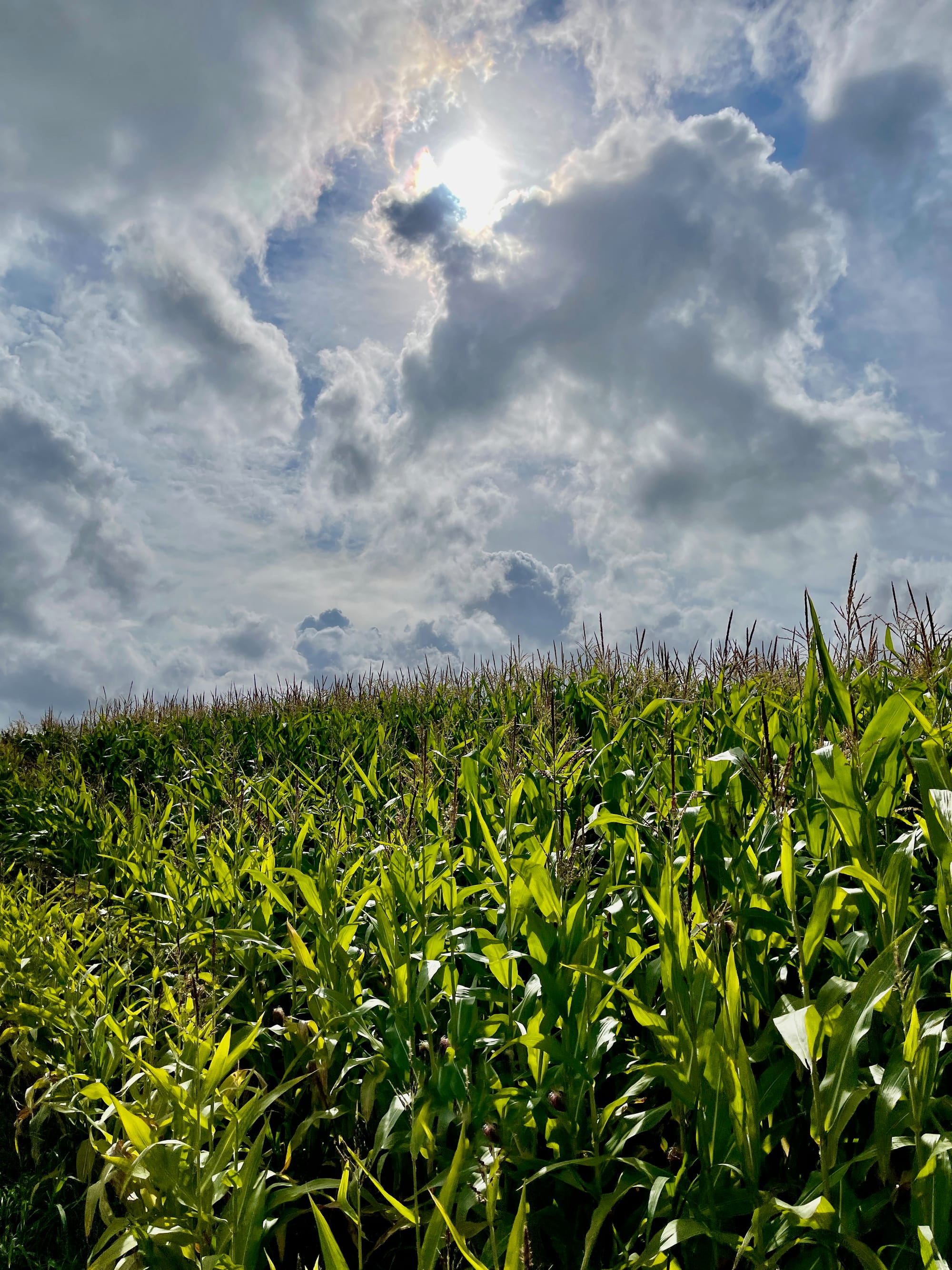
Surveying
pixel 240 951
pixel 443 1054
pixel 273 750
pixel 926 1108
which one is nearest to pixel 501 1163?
pixel 443 1054

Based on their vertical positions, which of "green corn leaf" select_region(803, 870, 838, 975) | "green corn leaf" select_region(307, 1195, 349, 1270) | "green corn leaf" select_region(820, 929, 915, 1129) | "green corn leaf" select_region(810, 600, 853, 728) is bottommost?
"green corn leaf" select_region(307, 1195, 349, 1270)

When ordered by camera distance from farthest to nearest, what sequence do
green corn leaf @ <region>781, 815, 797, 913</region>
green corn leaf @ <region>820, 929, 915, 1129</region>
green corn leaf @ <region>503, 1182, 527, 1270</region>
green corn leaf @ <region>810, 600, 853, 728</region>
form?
green corn leaf @ <region>810, 600, 853, 728</region> → green corn leaf @ <region>781, 815, 797, 913</region> → green corn leaf @ <region>820, 929, 915, 1129</region> → green corn leaf @ <region>503, 1182, 527, 1270</region>

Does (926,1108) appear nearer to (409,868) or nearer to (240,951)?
(409,868)

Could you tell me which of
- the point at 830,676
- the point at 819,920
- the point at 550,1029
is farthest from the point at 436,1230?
the point at 830,676

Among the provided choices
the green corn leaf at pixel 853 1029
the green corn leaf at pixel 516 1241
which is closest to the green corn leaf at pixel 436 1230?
the green corn leaf at pixel 516 1241

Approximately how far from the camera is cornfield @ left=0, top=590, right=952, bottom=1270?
167 centimetres

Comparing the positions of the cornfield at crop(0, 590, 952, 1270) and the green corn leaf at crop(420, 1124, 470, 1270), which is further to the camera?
the cornfield at crop(0, 590, 952, 1270)

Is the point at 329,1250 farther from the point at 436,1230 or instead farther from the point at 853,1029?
the point at 853,1029

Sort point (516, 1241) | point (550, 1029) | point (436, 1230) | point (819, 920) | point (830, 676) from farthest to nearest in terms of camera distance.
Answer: point (830, 676) < point (550, 1029) < point (819, 920) < point (436, 1230) < point (516, 1241)

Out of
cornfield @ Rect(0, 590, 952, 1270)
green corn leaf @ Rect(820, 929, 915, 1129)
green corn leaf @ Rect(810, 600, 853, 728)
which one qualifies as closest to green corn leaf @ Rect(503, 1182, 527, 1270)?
cornfield @ Rect(0, 590, 952, 1270)

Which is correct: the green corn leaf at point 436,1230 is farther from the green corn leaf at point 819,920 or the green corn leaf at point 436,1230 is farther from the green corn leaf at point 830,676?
the green corn leaf at point 830,676

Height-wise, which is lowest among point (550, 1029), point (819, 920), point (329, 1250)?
point (329, 1250)

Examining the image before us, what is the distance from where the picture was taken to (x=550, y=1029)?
2.14 metres

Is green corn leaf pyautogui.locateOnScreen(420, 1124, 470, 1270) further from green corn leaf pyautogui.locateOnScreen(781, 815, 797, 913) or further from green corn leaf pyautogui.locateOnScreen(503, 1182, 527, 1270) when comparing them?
green corn leaf pyautogui.locateOnScreen(781, 815, 797, 913)
